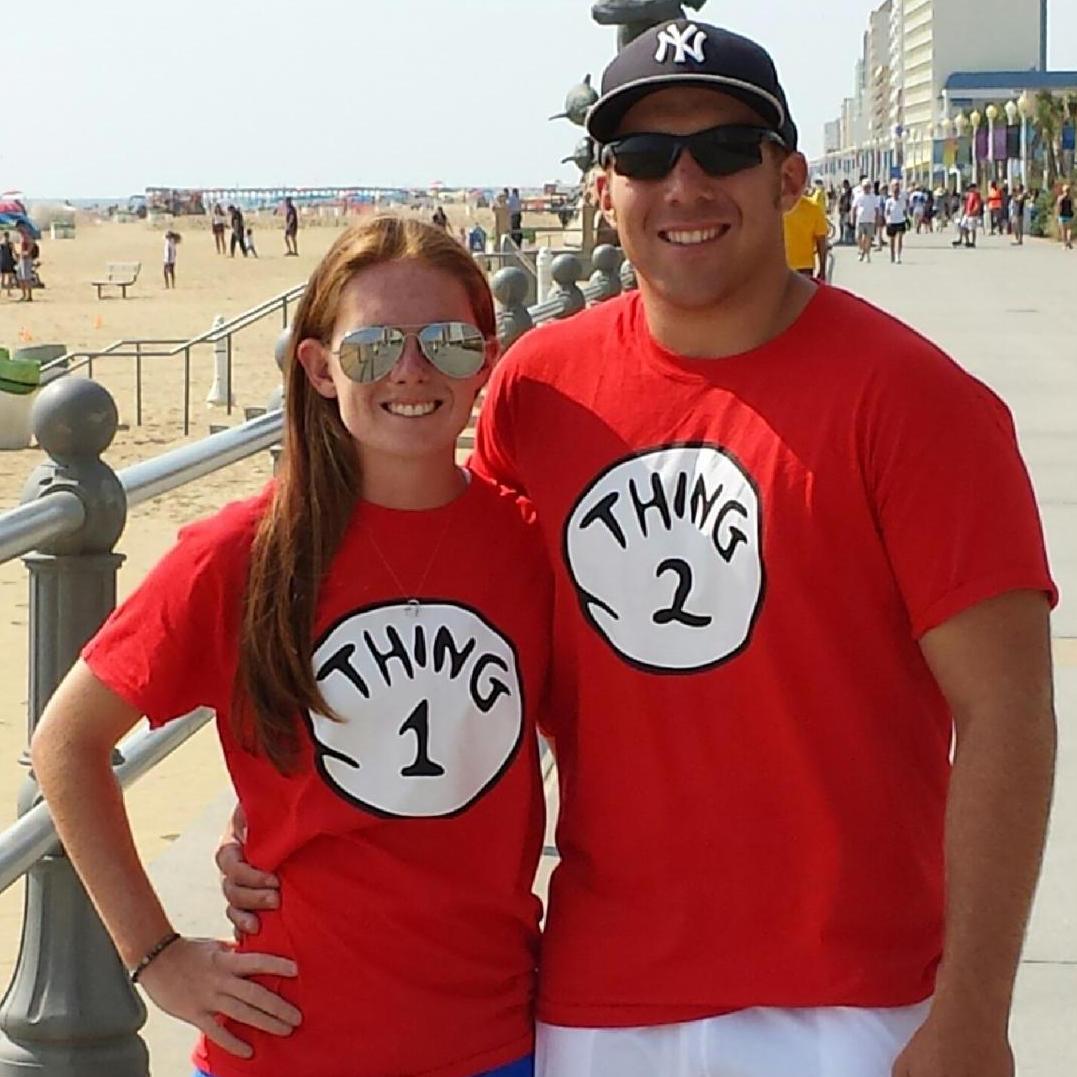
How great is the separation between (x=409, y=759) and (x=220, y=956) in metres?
0.31

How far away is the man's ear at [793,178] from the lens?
7.72 feet

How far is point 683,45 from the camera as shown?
2.23 m

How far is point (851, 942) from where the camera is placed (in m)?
2.18

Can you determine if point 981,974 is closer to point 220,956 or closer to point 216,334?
point 220,956

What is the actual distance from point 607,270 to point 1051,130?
6098 centimetres

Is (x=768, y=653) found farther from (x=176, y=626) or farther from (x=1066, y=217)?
(x=1066, y=217)

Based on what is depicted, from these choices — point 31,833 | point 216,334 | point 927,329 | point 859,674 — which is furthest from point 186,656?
point 927,329

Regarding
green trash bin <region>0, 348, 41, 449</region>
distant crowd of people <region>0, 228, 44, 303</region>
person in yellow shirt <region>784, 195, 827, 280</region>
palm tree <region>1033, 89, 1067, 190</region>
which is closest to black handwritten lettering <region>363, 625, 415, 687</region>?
person in yellow shirt <region>784, 195, 827, 280</region>

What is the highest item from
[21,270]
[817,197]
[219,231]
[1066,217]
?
[1066,217]

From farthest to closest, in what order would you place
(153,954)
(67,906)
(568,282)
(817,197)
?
(817,197)
(568,282)
(67,906)
(153,954)

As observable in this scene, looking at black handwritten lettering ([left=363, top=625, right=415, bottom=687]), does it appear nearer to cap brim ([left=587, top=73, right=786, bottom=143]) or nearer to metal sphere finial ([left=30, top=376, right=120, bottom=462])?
cap brim ([left=587, top=73, right=786, bottom=143])

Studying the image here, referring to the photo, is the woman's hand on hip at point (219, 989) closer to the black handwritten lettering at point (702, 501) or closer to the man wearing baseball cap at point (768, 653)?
the man wearing baseball cap at point (768, 653)

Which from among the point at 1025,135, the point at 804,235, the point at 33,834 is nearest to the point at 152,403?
the point at 804,235

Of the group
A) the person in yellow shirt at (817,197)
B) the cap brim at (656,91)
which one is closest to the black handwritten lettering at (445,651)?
the cap brim at (656,91)
